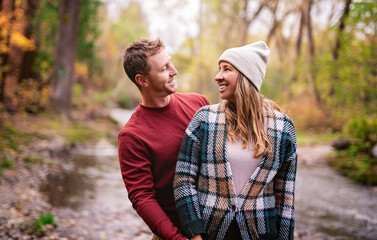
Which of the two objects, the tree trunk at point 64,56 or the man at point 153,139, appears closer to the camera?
the man at point 153,139

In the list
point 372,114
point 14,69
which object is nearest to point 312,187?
point 372,114

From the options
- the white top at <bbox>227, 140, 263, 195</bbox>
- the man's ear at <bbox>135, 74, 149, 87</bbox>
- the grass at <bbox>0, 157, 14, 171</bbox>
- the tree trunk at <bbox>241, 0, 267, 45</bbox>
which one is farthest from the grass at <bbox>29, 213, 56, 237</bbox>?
the tree trunk at <bbox>241, 0, 267, 45</bbox>

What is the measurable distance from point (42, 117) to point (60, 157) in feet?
12.9

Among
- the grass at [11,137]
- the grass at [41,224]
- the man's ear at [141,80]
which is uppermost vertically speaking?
the man's ear at [141,80]

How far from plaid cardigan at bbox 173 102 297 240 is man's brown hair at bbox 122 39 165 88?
20.1 inches

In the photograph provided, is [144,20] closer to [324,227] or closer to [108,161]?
[108,161]

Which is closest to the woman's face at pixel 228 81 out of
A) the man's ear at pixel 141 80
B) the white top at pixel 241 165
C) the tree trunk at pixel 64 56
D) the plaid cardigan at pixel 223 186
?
the plaid cardigan at pixel 223 186

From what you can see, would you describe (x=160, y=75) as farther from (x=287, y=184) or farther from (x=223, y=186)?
(x=287, y=184)

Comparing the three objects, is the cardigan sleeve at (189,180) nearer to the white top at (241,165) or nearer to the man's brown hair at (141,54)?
the white top at (241,165)

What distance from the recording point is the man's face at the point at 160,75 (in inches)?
81.5

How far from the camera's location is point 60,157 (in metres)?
8.80

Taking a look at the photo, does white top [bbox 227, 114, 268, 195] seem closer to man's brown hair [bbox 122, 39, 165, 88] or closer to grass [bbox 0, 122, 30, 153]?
man's brown hair [bbox 122, 39, 165, 88]

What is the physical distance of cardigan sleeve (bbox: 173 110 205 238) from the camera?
5.90ft

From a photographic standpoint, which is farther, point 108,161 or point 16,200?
point 108,161
